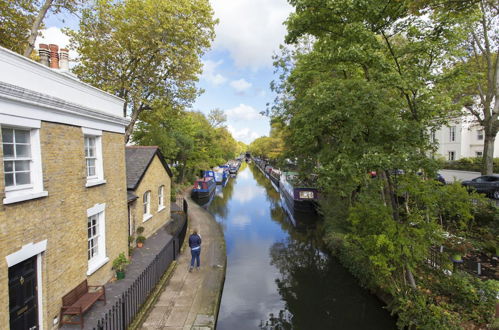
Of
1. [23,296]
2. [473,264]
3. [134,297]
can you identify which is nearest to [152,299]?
[134,297]

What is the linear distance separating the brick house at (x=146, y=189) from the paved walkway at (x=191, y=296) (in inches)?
108

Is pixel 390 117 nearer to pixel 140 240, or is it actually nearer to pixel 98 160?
pixel 98 160

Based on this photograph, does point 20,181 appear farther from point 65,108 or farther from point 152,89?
point 152,89

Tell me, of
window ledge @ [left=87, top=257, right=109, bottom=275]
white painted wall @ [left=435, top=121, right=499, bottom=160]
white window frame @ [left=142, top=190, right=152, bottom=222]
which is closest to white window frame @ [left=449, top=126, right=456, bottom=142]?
white painted wall @ [left=435, top=121, right=499, bottom=160]

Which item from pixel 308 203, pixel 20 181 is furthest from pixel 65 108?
pixel 308 203

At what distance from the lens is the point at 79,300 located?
24.2 feet

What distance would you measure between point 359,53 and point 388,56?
194 cm

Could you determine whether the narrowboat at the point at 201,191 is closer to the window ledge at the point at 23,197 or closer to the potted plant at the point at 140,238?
the potted plant at the point at 140,238

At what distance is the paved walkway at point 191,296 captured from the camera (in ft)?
25.0

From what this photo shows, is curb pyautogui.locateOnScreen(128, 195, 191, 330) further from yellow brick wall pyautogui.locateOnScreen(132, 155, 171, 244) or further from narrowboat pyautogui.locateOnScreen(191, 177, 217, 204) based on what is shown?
narrowboat pyautogui.locateOnScreen(191, 177, 217, 204)

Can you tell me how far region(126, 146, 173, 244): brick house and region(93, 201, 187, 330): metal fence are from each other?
2.90m

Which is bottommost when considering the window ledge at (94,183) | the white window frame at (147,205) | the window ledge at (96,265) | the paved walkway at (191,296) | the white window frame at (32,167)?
the paved walkway at (191,296)

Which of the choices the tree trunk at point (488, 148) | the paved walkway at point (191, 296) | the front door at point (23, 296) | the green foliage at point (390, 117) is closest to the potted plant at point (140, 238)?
the paved walkway at point (191, 296)

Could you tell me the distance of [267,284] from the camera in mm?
12727
